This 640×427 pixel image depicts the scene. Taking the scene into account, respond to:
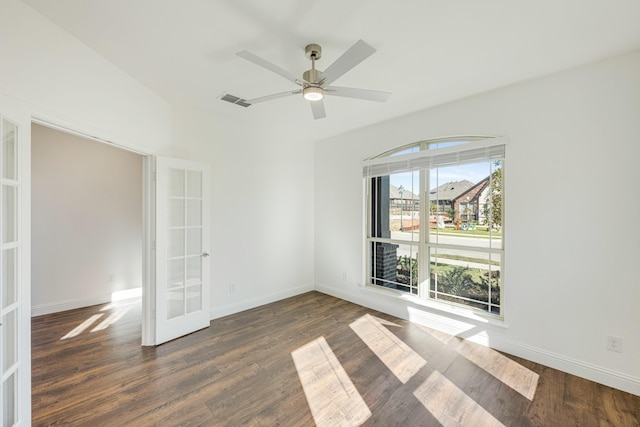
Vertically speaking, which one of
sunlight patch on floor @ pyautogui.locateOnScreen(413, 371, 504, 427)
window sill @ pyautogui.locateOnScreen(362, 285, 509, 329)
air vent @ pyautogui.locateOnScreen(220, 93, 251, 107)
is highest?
air vent @ pyautogui.locateOnScreen(220, 93, 251, 107)

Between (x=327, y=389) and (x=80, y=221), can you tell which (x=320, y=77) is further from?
(x=80, y=221)

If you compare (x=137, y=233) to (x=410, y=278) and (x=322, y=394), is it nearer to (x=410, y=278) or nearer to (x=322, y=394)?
(x=322, y=394)

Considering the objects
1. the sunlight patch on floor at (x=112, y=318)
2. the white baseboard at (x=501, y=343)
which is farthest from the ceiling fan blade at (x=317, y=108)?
the sunlight patch on floor at (x=112, y=318)

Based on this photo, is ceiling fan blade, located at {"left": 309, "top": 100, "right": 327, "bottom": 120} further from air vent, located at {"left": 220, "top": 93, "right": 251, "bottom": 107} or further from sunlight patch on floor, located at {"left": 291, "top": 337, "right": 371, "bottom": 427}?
sunlight patch on floor, located at {"left": 291, "top": 337, "right": 371, "bottom": 427}

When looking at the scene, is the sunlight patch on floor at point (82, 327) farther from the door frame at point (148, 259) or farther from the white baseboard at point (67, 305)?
the door frame at point (148, 259)

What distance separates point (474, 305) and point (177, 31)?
155 inches

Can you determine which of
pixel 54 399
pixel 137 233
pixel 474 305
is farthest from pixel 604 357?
pixel 137 233

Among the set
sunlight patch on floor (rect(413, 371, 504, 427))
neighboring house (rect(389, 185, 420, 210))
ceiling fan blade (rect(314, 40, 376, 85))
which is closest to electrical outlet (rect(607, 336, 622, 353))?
sunlight patch on floor (rect(413, 371, 504, 427))

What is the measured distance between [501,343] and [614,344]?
2.79 feet

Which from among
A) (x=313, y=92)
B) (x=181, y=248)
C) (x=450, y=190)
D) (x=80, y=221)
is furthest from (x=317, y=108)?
(x=80, y=221)

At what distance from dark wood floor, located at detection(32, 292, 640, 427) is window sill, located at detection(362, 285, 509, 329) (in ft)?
0.91

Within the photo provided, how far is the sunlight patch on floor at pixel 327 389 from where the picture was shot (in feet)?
6.34

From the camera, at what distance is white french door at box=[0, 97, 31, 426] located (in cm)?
148

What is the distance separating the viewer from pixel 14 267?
Answer: 157 centimetres
